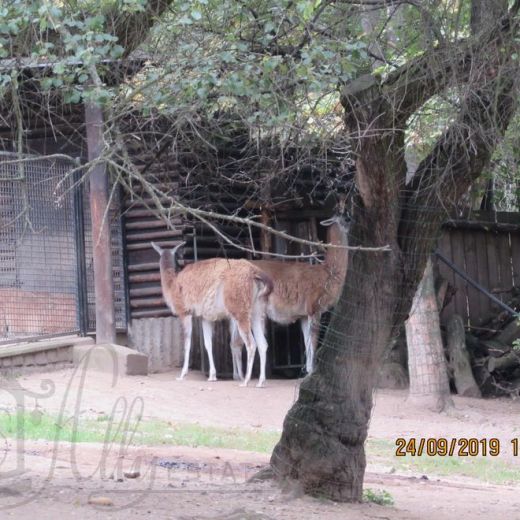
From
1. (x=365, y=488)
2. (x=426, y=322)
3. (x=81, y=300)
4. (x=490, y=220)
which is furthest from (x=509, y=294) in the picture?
(x=365, y=488)

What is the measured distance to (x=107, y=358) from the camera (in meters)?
14.6

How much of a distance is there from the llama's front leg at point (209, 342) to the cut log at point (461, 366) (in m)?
3.71

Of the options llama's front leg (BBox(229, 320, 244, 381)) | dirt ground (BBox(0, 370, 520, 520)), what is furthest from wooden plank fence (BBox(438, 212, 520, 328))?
llama's front leg (BBox(229, 320, 244, 381))

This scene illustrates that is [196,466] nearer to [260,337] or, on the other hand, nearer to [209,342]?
[209,342]

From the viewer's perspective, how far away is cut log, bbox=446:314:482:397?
1502 cm

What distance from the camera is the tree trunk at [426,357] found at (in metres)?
13.7

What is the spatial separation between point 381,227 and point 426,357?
22.2ft

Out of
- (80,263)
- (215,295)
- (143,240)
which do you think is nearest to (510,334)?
(215,295)

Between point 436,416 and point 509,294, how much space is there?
4558mm

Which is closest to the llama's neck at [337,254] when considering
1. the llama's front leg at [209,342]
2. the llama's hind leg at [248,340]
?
the llama's hind leg at [248,340]

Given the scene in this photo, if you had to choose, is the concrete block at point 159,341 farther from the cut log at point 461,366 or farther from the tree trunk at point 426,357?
the cut log at point 461,366

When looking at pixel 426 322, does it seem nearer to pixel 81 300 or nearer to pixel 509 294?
pixel 509 294
